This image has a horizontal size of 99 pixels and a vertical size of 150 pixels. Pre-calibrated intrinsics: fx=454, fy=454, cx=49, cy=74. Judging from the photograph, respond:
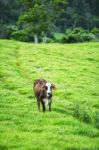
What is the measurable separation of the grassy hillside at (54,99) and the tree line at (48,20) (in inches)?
751

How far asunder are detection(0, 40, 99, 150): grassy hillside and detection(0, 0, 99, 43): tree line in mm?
19076

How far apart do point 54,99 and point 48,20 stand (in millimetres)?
65230

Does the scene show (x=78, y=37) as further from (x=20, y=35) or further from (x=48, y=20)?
(x=48, y=20)

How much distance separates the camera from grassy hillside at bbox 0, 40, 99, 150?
18.1m

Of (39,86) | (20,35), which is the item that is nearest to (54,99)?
(39,86)

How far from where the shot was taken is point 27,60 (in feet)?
175

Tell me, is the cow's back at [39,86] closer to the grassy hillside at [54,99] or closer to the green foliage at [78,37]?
the grassy hillside at [54,99]

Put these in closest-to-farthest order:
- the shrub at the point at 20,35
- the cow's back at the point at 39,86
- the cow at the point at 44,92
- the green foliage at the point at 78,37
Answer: the cow at the point at 44,92 < the cow's back at the point at 39,86 < the green foliage at the point at 78,37 < the shrub at the point at 20,35

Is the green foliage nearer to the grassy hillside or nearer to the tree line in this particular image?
the tree line

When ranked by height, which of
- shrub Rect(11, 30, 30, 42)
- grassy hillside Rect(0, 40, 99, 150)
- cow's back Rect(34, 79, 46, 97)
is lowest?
shrub Rect(11, 30, 30, 42)

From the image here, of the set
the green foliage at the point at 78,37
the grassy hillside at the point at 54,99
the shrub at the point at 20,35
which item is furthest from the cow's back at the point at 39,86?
the shrub at the point at 20,35

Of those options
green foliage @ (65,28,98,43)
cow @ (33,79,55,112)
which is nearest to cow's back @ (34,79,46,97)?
cow @ (33,79,55,112)

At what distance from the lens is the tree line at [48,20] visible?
85.6 meters

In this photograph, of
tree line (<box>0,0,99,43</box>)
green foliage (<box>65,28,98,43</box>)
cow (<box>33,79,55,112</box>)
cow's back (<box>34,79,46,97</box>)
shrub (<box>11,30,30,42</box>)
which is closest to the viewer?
cow (<box>33,79,55,112</box>)
